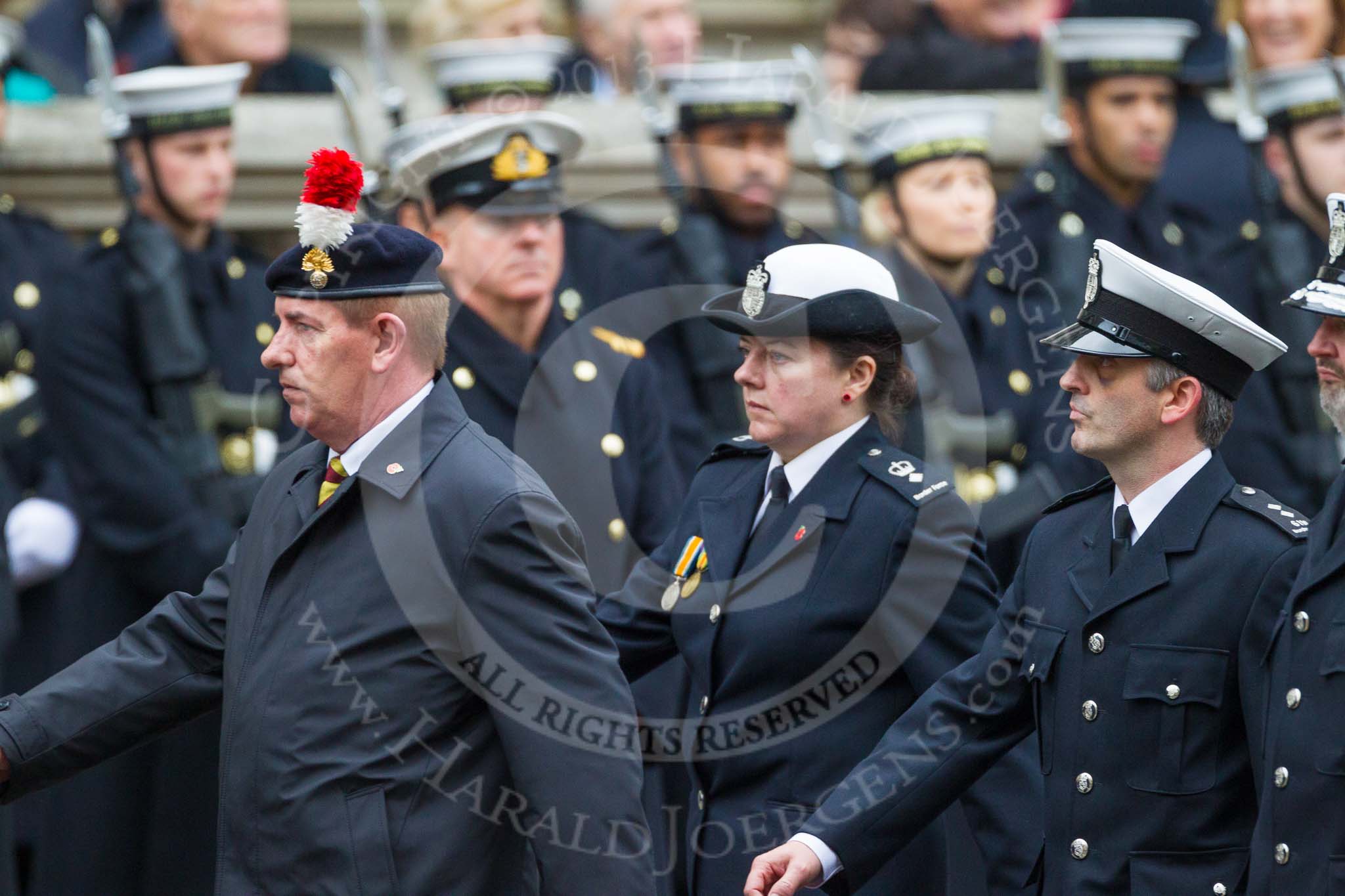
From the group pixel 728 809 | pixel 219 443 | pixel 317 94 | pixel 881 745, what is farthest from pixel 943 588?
pixel 317 94

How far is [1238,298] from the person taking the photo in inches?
296

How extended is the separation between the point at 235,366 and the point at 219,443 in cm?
28

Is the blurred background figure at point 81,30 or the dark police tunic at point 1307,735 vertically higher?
the blurred background figure at point 81,30

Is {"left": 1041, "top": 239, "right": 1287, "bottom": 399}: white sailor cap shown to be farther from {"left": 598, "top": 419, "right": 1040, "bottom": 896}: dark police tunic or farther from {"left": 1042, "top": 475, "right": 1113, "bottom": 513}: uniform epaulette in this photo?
{"left": 598, "top": 419, "right": 1040, "bottom": 896}: dark police tunic

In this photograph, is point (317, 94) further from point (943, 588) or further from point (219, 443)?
point (943, 588)

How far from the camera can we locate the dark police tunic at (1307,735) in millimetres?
3650

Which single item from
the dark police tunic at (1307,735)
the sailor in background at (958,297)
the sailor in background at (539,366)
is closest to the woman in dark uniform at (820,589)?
the dark police tunic at (1307,735)

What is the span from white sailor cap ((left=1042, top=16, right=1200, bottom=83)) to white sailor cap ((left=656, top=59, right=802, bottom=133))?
1.02 m

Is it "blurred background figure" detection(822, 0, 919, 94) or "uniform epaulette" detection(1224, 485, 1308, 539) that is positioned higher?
"uniform epaulette" detection(1224, 485, 1308, 539)

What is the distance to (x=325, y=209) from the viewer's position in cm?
403

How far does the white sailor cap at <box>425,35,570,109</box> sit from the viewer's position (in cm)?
702

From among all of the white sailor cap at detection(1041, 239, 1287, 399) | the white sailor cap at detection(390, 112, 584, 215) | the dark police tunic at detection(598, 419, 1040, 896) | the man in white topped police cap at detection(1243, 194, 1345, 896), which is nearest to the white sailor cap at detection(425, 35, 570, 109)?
the white sailor cap at detection(390, 112, 584, 215)

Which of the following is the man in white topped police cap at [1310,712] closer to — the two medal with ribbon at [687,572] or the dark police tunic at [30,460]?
the two medal with ribbon at [687,572]

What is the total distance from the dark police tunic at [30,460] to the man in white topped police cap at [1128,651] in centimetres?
295
